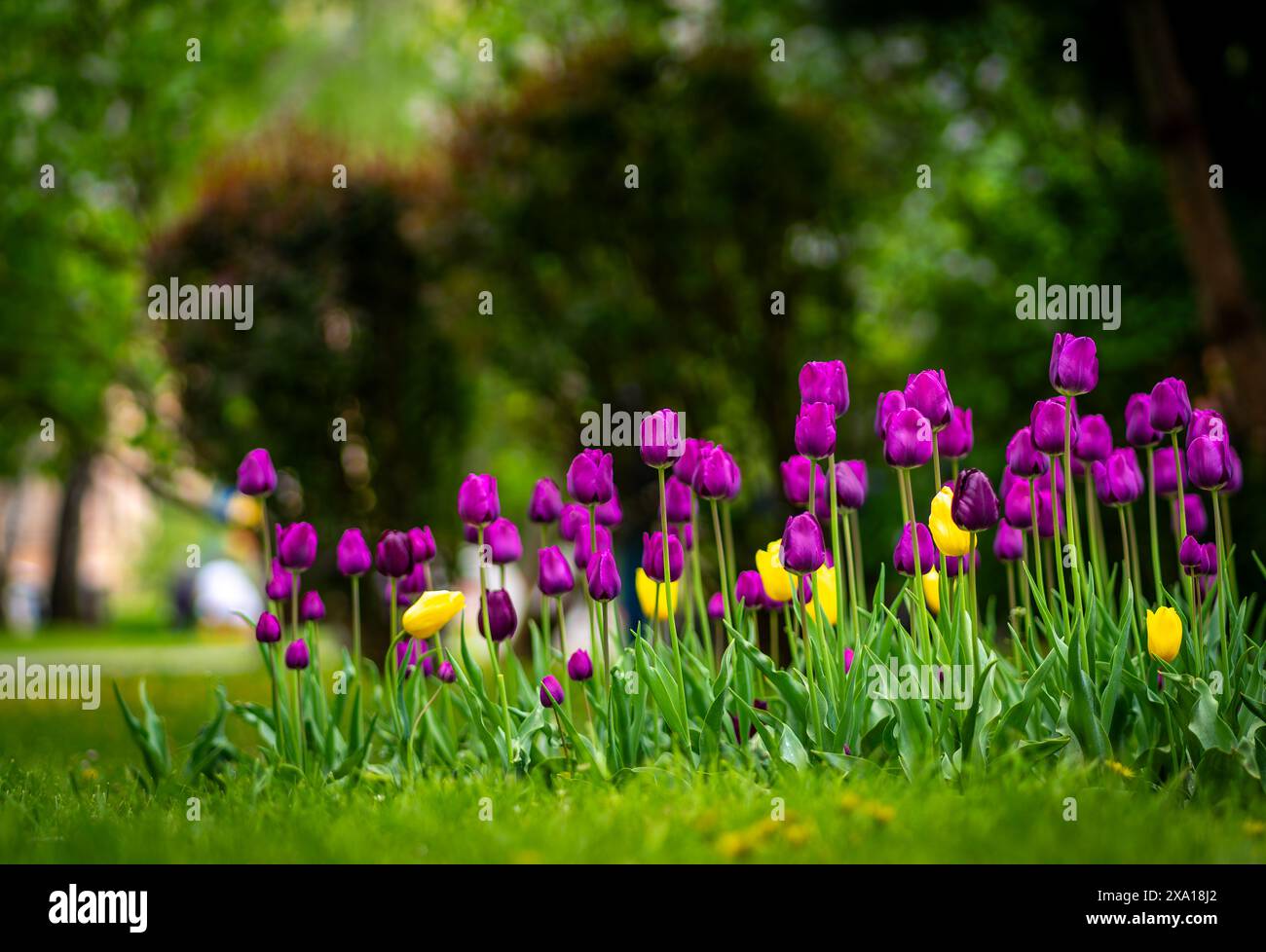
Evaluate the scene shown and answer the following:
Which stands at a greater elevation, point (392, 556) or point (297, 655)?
point (392, 556)

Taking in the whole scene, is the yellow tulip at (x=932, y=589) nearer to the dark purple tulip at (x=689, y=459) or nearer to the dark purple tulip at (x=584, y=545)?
the dark purple tulip at (x=689, y=459)

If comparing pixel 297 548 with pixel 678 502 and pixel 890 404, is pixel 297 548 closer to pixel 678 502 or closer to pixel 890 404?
pixel 678 502

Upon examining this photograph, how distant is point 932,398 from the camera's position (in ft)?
11.2

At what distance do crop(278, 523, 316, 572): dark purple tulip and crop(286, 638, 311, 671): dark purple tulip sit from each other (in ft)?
0.75

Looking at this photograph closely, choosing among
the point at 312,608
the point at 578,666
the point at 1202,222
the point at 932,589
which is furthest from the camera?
the point at 1202,222

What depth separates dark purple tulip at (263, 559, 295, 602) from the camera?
4.10 metres

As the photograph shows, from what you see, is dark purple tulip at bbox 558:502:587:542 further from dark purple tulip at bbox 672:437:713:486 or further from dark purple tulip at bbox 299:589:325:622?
dark purple tulip at bbox 299:589:325:622

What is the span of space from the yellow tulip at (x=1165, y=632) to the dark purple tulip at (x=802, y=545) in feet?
2.99

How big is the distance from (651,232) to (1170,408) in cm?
500

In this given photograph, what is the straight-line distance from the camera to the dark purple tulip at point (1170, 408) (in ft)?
11.7

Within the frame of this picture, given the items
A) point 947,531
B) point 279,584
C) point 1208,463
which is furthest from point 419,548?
point 1208,463

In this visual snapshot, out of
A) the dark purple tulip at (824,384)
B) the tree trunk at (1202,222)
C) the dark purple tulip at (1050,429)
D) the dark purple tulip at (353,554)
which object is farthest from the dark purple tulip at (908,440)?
the tree trunk at (1202,222)

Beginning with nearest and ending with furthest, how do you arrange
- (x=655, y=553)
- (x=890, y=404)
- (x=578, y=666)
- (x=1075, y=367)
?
(x=1075, y=367)
(x=890, y=404)
(x=578, y=666)
(x=655, y=553)

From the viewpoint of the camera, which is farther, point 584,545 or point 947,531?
point 584,545
